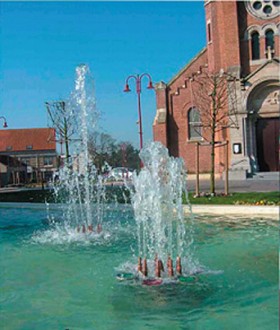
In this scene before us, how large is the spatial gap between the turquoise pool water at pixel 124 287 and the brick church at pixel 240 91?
18.1 metres

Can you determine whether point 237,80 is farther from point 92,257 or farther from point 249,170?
point 92,257

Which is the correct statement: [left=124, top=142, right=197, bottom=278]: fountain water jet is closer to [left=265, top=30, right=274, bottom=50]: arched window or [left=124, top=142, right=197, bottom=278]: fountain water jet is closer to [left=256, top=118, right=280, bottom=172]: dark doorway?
[left=256, top=118, right=280, bottom=172]: dark doorway

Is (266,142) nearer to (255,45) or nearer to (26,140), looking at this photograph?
(255,45)

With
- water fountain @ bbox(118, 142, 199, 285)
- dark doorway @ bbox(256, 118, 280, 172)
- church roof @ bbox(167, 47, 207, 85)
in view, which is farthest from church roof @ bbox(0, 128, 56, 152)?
water fountain @ bbox(118, 142, 199, 285)

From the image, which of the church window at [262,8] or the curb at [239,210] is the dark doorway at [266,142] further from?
the curb at [239,210]

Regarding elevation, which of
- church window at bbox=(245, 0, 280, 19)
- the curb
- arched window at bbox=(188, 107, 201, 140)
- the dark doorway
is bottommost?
the curb

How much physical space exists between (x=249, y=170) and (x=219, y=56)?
853cm

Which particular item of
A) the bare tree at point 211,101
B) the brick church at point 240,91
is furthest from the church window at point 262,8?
the bare tree at point 211,101

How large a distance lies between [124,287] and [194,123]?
26114 mm

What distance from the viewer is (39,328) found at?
5.16 m

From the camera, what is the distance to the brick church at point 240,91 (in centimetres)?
2838

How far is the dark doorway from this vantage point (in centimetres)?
2894

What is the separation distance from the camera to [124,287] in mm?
6539

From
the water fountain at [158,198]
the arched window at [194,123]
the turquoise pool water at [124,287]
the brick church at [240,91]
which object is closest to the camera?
the turquoise pool water at [124,287]
